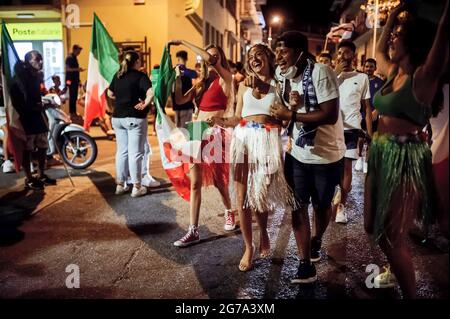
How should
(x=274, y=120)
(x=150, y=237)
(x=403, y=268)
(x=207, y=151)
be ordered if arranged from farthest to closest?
(x=150, y=237) → (x=207, y=151) → (x=274, y=120) → (x=403, y=268)

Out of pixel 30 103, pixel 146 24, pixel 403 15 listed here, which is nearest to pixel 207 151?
pixel 403 15

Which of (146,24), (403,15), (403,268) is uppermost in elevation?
(146,24)

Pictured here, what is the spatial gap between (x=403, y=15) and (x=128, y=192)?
477cm

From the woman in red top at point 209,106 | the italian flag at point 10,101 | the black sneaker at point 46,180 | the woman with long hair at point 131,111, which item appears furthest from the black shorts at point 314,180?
the black sneaker at point 46,180

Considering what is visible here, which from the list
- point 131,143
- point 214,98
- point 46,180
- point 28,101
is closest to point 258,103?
point 214,98

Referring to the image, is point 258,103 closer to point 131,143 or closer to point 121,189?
point 131,143

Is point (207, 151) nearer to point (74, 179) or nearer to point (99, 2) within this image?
point (74, 179)

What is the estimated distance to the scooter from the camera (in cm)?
814

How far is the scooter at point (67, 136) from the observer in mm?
8141

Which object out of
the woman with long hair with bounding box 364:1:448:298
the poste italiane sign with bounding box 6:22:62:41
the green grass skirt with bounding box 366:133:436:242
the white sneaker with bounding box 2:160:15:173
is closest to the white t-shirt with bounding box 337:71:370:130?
the woman with long hair with bounding box 364:1:448:298

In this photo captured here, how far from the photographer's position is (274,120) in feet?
12.2

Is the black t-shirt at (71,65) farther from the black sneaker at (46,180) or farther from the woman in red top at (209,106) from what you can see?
the woman in red top at (209,106)

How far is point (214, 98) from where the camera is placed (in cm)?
439

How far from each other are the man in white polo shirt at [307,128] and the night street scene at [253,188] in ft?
0.04
